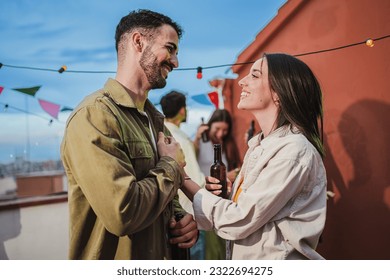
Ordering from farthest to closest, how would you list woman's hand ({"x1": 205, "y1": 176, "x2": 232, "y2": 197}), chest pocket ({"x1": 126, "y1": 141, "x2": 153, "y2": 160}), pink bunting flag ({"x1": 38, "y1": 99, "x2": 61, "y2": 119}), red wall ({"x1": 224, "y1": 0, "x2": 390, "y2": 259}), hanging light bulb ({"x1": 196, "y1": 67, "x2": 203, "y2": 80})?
pink bunting flag ({"x1": 38, "y1": 99, "x2": 61, "y2": 119})
hanging light bulb ({"x1": 196, "y1": 67, "x2": 203, "y2": 80})
red wall ({"x1": 224, "y1": 0, "x2": 390, "y2": 259})
woman's hand ({"x1": 205, "y1": 176, "x2": 232, "y2": 197})
chest pocket ({"x1": 126, "y1": 141, "x2": 153, "y2": 160})

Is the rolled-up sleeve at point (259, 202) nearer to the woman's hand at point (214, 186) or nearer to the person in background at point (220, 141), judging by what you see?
the woman's hand at point (214, 186)

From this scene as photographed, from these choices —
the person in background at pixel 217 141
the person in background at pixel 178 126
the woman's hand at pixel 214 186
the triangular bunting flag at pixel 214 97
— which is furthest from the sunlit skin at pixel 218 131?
the woman's hand at pixel 214 186

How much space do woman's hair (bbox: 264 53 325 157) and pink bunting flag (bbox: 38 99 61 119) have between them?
1.13m

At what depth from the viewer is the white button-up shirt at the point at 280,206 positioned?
3.20 feet

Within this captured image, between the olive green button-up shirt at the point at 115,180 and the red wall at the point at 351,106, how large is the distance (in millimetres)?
947

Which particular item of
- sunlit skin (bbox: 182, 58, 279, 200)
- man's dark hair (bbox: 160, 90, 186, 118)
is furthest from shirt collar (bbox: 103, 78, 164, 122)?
man's dark hair (bbox: 160, 90, 186, 118)

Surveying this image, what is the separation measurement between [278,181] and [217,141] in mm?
1390

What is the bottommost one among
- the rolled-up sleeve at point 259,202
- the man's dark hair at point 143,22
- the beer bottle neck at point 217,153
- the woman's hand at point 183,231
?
the woman's hand at point 183,231

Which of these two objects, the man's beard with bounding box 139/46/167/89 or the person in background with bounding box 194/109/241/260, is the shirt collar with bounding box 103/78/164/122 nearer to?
the man's beard with bounding box 139/46/167/89

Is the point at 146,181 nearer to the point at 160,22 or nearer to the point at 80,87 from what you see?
the point at 160,22

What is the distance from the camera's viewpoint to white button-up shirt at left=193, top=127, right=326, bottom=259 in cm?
97

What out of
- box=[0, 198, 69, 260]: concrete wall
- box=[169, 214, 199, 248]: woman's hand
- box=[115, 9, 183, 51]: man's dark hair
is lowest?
box=[0, 198, 69, 260]: concrete wall

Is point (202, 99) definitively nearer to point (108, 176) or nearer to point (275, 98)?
point (275, 98)

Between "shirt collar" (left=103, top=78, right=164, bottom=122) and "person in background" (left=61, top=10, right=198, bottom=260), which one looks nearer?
"person in background" (left=61, top=10, right=198, bottom=260)
